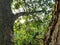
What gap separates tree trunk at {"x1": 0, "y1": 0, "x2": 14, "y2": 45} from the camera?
26.1 ft

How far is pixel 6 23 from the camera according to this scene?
8.27 meters

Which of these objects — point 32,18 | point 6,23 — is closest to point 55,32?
point 6,23

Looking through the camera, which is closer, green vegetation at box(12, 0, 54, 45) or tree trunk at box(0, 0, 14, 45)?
tree trunk at box(0, 0, 14, 45)

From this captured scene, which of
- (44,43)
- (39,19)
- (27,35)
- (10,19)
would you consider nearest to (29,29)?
(27,35)

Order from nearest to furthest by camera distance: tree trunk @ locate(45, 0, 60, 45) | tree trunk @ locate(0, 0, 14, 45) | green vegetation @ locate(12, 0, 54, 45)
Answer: tree trunk @ locate(45, 0, 60, 45) → tree trunk @ locate(0, 0, 14, 45) → green vegetation @ locate(12, 0, 54, 45)

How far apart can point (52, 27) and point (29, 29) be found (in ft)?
35.3

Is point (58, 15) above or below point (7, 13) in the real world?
above

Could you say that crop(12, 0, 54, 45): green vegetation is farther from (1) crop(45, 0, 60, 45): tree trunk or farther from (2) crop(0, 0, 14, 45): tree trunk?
(1) crop(45, 0, 60, 45): tree trunk

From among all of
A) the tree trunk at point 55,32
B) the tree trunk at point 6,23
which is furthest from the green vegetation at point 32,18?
the tree trunk at point 55,32

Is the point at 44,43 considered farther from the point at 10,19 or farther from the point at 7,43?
the point at 10,19

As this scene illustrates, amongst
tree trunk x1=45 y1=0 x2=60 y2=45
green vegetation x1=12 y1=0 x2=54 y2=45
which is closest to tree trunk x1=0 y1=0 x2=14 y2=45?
green vegetation x1=12 y1=0 x2=54 y2=45

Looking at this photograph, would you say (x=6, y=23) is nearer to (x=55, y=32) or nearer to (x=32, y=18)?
(x=32, y=18)

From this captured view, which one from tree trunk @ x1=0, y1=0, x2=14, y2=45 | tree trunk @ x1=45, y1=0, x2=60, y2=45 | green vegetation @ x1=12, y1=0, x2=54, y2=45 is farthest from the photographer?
green vegetation @ x1=12, y1=0, x2=54, y2=45

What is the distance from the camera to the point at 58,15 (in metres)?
0.94
